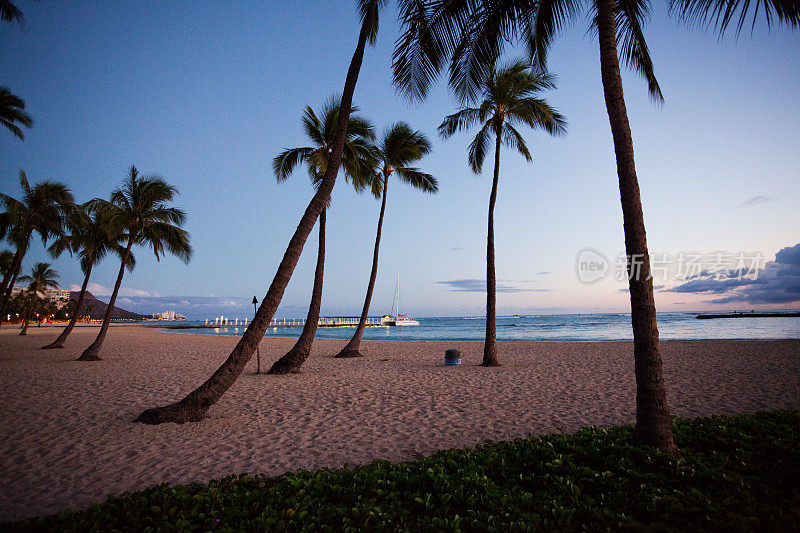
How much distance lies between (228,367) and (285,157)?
9659mm

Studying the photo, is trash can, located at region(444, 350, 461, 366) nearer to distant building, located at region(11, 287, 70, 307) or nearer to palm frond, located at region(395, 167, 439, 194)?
palm frond, located at region(395, 167, 439, 194)

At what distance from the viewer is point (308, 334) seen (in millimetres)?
13055

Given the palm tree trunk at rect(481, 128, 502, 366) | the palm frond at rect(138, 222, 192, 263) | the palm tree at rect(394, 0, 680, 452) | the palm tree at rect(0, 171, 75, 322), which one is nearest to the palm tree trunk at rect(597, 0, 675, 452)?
the palm tree at rect(394, 0, 680, 452)

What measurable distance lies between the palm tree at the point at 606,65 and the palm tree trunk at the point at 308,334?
263 inches

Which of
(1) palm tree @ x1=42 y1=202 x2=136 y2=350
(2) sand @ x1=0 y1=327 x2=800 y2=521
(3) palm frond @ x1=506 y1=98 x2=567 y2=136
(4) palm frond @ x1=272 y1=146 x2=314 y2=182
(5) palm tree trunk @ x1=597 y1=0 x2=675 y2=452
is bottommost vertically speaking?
(2) sand @ x1=0 y1=327 x2=800 y2=521

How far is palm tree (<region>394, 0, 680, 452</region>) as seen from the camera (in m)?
4.50

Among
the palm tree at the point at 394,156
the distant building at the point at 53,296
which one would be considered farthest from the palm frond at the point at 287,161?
the distant building at the point at 53,296

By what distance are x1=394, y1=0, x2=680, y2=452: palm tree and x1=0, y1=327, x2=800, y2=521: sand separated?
7.33ft

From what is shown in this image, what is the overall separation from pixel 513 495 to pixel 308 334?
33.9ft

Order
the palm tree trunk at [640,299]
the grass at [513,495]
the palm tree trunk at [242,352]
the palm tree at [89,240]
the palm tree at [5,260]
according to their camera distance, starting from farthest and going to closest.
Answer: the palm tree at [5,260]
the palm tree at [89,240]
the palm tree trunk at [242,352]
the palm tree trunk at [640,299]
the grass at [513,495]

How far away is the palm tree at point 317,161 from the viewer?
12.7m

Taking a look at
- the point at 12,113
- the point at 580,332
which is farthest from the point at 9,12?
the point at 580,332

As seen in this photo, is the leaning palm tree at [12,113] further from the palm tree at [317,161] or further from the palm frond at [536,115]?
the palm frond at [536,115]

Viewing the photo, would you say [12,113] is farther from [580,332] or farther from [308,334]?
[580,332]
